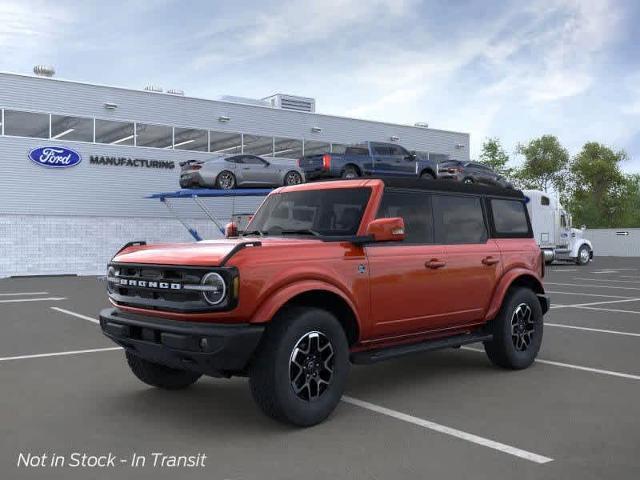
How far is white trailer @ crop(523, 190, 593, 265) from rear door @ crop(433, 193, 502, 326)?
2270 centimetres

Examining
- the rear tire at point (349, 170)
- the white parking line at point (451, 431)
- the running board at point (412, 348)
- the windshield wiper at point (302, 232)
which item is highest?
the rear tire at point (349, 170)

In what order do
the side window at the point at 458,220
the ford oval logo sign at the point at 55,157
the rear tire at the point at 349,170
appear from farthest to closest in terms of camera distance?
the ford oval logo sign at the point at 55,157
the rear tire at the point at 349,170
the side window at the point at 458,220

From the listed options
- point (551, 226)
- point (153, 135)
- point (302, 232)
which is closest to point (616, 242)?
point (551, 226)

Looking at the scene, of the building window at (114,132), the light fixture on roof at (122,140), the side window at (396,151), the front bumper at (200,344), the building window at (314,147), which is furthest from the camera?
the building window at (314,147)

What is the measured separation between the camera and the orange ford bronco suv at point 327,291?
183 inches

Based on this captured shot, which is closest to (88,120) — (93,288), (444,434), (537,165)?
(93,288)

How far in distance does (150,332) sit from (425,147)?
116 ft

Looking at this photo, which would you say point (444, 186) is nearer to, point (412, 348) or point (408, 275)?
point (408, 275)

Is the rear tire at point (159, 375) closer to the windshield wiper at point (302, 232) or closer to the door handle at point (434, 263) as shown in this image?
the windshield wiper at point (302, 232)

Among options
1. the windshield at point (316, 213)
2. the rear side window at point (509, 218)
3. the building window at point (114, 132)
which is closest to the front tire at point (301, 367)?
the windshield at point (316, 213)

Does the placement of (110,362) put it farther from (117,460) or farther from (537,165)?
(537,165)

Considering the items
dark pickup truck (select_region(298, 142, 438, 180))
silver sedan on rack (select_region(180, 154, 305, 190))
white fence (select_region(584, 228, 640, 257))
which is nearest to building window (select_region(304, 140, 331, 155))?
silver sedan on rack (select_region(180, 154, 305, 190))

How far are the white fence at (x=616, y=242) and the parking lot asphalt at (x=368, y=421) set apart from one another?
44.5m

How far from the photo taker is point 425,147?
38875 millimetres
